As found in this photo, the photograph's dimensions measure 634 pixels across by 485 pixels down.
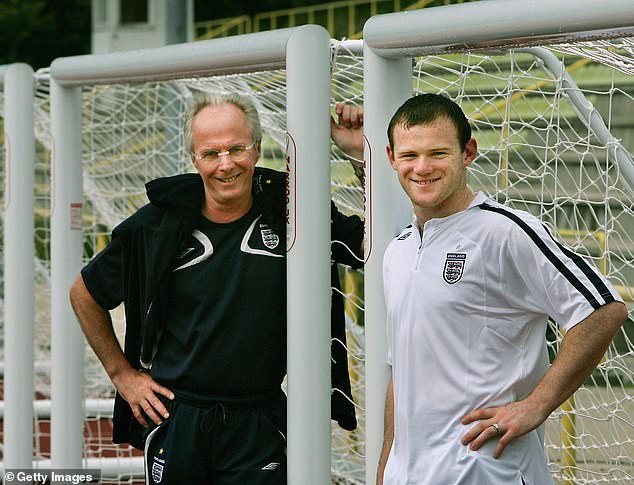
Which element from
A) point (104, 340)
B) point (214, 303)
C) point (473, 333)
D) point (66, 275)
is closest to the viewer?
point (473, 333)

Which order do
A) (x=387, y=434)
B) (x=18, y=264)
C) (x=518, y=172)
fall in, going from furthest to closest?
(x=18, y=264)
(x=518, y=172)
(x=387, y=434)

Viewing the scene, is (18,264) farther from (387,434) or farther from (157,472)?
(387,434)

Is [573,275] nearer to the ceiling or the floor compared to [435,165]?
nearer to the floor

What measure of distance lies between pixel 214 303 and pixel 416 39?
0.84 meters

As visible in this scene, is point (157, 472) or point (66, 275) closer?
point (157, 472)

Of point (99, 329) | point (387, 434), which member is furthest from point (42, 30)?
point (387, 434)

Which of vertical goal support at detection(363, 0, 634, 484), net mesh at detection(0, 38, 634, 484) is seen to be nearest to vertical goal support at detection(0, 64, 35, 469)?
net mesh at detection(0, 38, 634, 484)

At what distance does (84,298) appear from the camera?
307cm

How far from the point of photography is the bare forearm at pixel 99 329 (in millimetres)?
3074

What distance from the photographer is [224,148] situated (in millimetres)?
2783

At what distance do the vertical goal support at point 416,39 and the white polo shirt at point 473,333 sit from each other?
1.23ft

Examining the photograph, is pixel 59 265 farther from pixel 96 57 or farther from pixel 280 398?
pixel 280 398

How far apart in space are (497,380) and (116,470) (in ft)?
10.2

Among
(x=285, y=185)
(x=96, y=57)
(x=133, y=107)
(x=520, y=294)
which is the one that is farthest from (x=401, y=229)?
(x=133, y=107)
